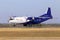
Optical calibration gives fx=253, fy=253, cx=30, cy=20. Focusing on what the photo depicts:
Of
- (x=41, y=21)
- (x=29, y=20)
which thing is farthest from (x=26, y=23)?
(x=41, y=21)

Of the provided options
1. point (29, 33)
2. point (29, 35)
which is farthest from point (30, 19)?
point (29, 35)

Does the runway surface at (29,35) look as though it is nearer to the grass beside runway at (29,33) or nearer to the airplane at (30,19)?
the grass beside runway at (29,33)

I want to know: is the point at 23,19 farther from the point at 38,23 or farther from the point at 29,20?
the point at 38,23

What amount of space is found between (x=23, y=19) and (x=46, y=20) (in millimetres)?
8633

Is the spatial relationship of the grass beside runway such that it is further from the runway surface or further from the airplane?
the airplane

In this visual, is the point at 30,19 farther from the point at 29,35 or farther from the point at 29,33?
the point at 29,35

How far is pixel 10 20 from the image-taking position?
7156 centimetres

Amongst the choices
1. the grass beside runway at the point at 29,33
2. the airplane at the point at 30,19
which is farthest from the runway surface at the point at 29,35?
the airplane at the point at 30,19

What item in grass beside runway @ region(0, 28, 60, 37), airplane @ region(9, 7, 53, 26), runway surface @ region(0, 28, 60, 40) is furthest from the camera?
airplane @ region(9, 7, 53, 26)

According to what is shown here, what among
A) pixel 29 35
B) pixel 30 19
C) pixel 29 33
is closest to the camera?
pixel 29 35

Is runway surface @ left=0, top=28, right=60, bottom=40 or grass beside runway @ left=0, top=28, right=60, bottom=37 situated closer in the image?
runway surface @ left=0, top=28, right=60, bottom=40

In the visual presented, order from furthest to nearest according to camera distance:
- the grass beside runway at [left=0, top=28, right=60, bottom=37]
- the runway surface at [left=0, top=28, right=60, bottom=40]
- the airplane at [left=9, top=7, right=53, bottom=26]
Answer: the airplane at [left=9, top=7, right=53, bottom=26]
the grass beside runway at [left=0, top=28, right=60, bottom=37]
the runway surface at [left=0, top=28, right=60, bottom=40]

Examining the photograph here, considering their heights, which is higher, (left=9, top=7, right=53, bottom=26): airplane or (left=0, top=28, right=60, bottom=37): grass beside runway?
(left=9, top=7, right=53, bottom=26): airplane

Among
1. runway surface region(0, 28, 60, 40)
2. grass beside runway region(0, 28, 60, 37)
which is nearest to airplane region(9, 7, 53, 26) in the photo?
grass beside runway region(0, 28, 60, 37)
